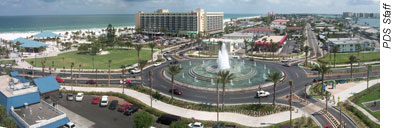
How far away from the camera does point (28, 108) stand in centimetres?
3809

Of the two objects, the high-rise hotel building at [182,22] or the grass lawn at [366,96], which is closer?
the grass lawn at [366,96]

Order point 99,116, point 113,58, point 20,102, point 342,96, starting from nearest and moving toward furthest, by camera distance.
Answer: point 20,102 → point 99,116 → point 342,96 → point 113,58

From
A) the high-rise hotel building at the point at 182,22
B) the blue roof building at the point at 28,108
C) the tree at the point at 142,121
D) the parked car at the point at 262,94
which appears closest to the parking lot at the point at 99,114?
the blue roof building at the point at 28,108

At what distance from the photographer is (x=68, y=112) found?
44156mm

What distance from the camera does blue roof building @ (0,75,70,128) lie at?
111 feet

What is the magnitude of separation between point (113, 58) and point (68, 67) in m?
19.1

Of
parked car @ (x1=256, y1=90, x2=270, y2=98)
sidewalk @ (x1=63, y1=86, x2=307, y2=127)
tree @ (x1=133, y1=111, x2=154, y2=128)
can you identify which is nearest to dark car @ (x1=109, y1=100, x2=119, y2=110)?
sidewalk @ (x1=63, y1=86, x2=307, y2=127)

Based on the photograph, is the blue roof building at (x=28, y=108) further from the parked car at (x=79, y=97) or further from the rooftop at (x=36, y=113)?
the parked car at (x=79, y=97)

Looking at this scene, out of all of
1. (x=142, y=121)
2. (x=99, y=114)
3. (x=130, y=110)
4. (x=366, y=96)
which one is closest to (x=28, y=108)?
(x=99, y=114)

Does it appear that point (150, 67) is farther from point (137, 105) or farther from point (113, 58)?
point (137, 105)

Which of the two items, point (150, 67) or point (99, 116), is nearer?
point (99, 116)

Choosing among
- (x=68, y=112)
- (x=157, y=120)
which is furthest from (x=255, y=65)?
(x=68, y=112)

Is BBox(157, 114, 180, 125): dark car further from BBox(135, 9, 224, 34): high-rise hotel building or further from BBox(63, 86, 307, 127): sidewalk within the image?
BBox(135, 9, 224, 34): high-rise hotel building

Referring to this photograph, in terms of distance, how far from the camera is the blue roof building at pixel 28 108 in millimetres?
33872
